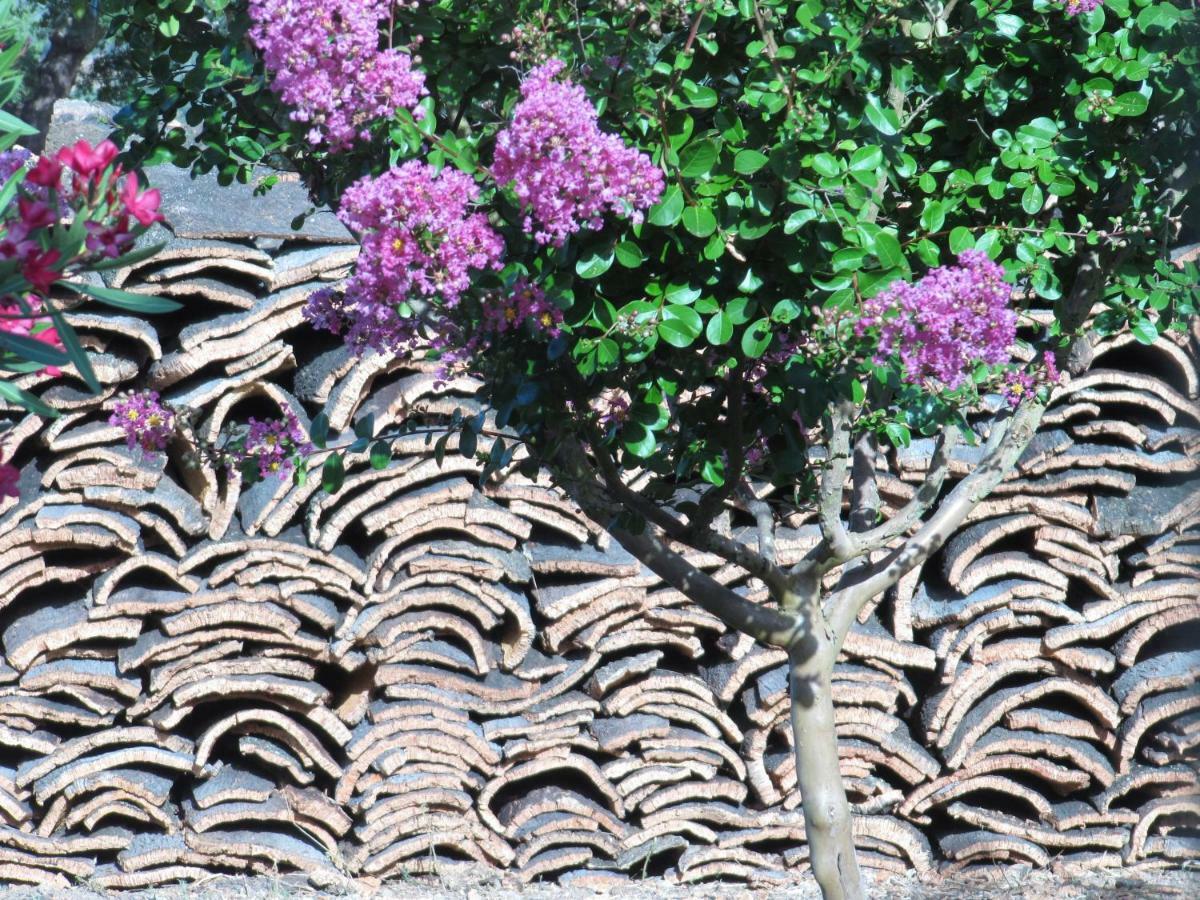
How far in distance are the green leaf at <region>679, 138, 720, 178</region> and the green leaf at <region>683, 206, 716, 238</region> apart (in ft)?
0.15

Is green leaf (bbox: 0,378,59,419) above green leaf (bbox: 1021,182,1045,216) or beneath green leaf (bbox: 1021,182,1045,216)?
beneath

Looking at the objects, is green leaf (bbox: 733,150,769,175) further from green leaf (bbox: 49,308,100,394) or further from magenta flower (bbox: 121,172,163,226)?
green leaf (bbox: 49,308,100,394)

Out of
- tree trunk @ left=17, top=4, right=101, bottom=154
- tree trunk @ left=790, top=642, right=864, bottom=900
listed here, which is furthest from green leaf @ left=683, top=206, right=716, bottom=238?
tree trunk @ left=17, top=4, right=101, bottom=154

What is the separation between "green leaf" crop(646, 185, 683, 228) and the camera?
5.33 ft

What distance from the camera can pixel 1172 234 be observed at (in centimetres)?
215

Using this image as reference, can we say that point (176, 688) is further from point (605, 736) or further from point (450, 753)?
point (605, 736)

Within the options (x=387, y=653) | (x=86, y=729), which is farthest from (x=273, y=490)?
(x=86, y=729)

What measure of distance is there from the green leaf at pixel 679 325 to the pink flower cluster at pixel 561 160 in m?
0.21

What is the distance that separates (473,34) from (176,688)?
209 cm

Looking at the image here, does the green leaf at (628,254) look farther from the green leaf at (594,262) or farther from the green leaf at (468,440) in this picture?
the green leaf at (468,440)

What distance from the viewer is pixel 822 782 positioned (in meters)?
2.17

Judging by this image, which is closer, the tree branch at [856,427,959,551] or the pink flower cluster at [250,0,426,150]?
the pink flower cluster at [250,0,426,150]

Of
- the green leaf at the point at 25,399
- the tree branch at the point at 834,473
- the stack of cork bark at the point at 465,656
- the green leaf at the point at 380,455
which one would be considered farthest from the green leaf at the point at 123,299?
the stack of cork bark at the point at 465,656

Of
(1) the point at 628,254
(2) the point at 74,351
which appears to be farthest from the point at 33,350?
(1) the point at 628,254
